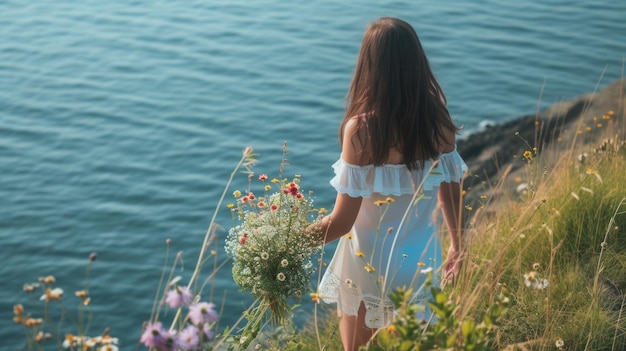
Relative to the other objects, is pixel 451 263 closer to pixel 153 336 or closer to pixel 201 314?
pixel 201 314

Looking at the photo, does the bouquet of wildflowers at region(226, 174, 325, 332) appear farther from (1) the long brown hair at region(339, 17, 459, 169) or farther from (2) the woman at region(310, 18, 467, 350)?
(1) the long brown hair at region(339, 17, 459, 169)

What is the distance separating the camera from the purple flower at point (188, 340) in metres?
2.52

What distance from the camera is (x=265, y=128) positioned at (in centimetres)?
1170

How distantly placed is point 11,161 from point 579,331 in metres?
8.51

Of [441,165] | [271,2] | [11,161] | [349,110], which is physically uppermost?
[349,110]

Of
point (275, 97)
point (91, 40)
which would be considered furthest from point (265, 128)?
point (91, 40)

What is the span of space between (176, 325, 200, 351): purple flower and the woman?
3.14 ft

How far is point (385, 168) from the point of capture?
139 inches

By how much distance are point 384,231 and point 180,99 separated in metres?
9.13

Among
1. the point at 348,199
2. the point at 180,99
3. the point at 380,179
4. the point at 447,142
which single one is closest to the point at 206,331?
the point at 348,199

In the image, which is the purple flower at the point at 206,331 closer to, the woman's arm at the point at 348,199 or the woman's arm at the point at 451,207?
the woman's arm at the point at 348,199

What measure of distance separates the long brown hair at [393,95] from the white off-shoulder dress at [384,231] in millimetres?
88

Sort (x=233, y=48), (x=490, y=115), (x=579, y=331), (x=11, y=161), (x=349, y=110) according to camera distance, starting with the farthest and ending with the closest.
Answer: (x=233, y=48), (x=490, y=115), (x=11, y=161), (x=579, y=331), (x=349, y=110)

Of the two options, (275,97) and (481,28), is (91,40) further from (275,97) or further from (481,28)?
(481,28)
